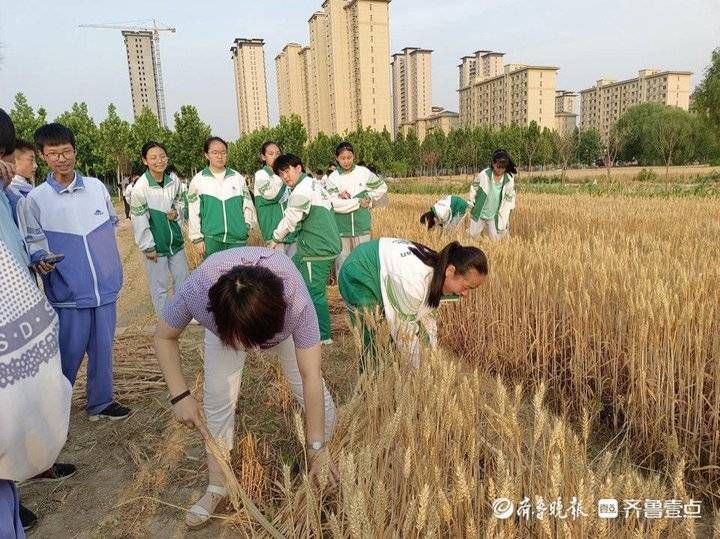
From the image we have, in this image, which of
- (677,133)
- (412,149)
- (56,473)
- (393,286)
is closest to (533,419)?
(393,286)

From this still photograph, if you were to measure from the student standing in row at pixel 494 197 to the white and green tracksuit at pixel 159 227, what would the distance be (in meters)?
2.81

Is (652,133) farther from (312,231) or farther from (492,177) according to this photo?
(312,231)

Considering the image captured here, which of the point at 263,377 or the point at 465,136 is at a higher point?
the point at 465,136

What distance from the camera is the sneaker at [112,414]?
2833 millimetres

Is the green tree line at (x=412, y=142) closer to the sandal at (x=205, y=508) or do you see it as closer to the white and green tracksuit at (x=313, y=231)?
the white and green tracksuit at (x=313, y=231)

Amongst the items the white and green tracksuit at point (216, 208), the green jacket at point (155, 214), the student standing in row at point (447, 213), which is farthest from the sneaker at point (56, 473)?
the student standing in row at point (447, 213)

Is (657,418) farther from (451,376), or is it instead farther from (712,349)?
(451,376)

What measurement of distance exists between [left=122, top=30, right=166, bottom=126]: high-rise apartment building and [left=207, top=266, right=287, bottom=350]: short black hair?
276ft

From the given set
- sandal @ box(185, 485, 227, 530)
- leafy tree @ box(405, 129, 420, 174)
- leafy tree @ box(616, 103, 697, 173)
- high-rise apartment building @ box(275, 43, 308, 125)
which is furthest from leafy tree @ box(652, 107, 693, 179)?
high-rise apartment building @ box(275, 43, 308, 125)

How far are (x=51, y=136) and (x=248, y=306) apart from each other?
1.89 metres

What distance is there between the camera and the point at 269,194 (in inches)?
189

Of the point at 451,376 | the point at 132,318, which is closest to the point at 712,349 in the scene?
the point at 451,376

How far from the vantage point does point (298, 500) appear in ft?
4.92

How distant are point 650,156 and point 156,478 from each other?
49.9 meters
